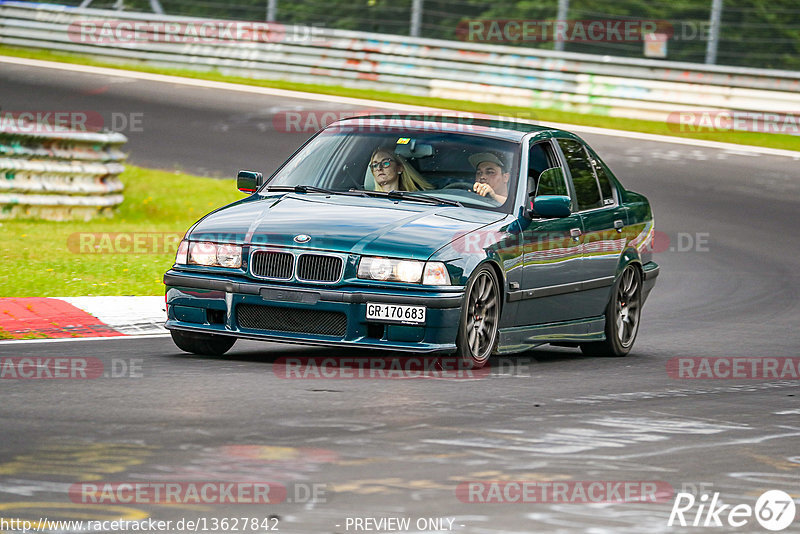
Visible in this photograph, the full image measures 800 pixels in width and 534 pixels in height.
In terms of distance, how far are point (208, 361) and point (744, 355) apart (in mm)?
4187

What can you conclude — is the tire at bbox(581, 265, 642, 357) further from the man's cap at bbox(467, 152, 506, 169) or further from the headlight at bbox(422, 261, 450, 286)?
the headlight at bbox(422, 261, 450, 286)

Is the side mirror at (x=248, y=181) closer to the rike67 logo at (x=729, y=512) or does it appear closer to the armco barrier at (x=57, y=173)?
the rike67 logo at (x=729, y=512)

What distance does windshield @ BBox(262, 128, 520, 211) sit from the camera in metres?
9.88

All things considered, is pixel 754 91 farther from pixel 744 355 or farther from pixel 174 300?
pixel 174 300

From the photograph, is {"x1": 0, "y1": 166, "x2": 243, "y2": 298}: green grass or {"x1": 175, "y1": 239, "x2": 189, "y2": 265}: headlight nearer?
{"x1": 175, "y1": 239, "x2": 189, "y2": 265}: headlight

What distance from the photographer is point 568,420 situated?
759 centimetres

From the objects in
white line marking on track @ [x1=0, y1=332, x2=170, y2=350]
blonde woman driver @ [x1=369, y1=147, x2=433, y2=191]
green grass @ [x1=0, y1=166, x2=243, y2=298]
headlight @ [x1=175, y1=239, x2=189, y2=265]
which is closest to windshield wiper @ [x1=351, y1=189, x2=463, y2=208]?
blonde woman driver @ [x1=369, y1=147, x2=433, y2=191]

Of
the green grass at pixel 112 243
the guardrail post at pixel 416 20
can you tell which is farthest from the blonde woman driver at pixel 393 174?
the guardrail post at pixel 416 20

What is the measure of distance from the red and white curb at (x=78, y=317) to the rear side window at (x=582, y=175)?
301cm

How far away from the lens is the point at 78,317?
10.8 metres

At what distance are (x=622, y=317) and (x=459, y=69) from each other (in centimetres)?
1725

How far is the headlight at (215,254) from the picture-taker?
893cm

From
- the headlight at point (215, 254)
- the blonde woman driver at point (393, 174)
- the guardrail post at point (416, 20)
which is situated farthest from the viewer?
the guardrail post at point (416, 20)

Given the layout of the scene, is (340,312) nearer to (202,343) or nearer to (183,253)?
(183,253)
